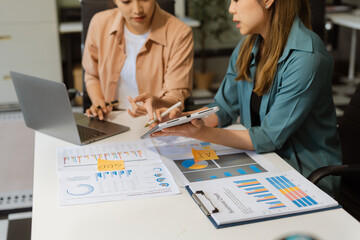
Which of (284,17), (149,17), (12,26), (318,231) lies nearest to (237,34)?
(12,26)

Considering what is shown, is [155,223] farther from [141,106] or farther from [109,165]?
[141,106]

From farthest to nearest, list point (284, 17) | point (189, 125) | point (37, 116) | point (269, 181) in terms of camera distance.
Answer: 1. point (37, 116)
2. point (284, 17)
3. point (189, 125)
4. point (269, 181)

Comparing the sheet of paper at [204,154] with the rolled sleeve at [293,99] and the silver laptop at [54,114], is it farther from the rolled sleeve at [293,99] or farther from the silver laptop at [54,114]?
the silver laptop at [54,114]

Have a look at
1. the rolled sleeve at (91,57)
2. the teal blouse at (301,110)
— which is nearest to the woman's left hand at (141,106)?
the teal blouse at (301,110)

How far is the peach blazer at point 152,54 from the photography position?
6.51ft

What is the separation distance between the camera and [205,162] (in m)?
1.32

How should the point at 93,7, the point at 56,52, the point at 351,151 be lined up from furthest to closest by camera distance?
the point at 56,52 < the point at 93,7 < the point at 351,151

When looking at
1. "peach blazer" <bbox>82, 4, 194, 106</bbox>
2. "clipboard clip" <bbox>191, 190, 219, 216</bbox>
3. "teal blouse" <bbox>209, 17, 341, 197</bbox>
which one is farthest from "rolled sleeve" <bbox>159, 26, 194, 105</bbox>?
"clipboard clip" <bbox>191, 190, 219, 216</bbox>

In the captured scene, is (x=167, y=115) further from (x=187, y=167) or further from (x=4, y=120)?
(x=4, y=120)

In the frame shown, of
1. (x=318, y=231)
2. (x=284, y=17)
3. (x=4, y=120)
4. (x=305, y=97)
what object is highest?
(x=284, y=17)

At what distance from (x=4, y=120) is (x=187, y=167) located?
275cm

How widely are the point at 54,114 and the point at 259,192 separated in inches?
28.7

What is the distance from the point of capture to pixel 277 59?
146 centimetres

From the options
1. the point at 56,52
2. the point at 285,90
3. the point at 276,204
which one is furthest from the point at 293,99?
the point at 56,52
